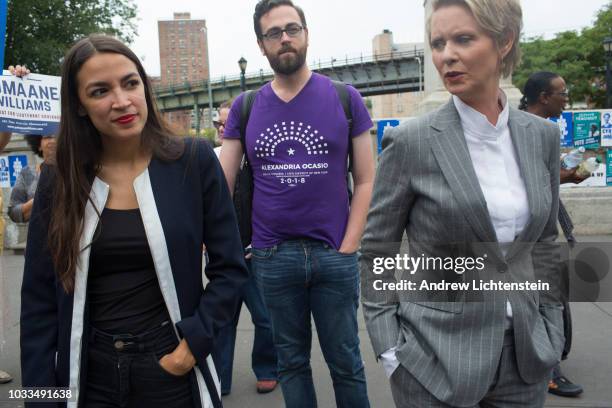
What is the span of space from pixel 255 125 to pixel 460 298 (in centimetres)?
153

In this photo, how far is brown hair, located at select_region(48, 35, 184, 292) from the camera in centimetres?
192

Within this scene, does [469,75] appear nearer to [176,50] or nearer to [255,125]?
[255,125]

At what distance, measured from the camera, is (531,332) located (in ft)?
5.96

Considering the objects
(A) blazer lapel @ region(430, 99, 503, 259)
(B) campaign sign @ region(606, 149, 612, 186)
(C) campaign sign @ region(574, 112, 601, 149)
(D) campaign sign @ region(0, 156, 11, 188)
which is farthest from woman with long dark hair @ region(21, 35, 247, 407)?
(D) campaign sign @ region(0, 156, 11, 188)

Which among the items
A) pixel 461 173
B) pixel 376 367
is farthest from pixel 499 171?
pixel 376 367

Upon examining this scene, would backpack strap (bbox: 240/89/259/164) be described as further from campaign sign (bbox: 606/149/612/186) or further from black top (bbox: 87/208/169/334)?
campaign sign (bbox: 606/149/612/186)

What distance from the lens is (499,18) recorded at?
1812mm

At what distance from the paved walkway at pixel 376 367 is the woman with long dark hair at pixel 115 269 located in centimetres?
217

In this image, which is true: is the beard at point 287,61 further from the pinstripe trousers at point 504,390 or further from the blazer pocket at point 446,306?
the pinstripe trousers at point 504,390

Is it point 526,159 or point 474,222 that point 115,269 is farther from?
point 526,159

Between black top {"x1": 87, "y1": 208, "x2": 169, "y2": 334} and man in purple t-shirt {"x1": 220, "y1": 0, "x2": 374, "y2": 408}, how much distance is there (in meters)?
1.00

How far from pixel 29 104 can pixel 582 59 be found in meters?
50.7

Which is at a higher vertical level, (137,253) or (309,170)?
(309,170)

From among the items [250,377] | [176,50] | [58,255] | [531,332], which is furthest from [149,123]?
[176,50]
